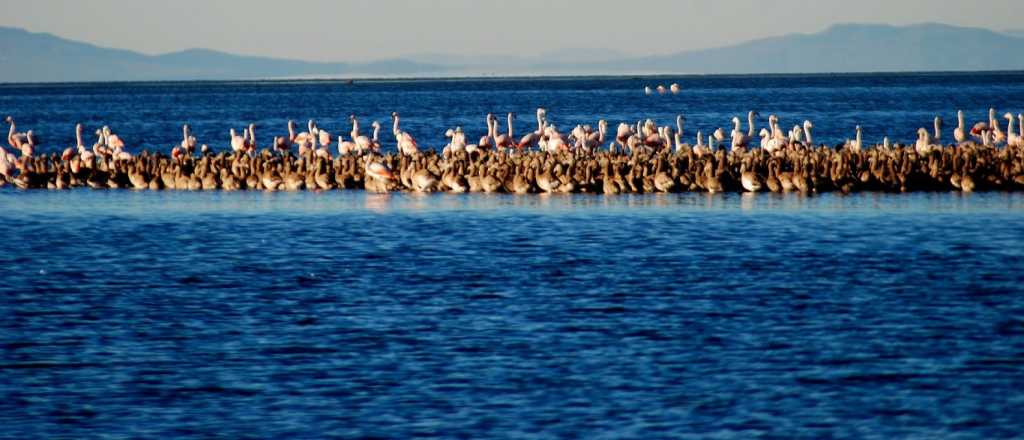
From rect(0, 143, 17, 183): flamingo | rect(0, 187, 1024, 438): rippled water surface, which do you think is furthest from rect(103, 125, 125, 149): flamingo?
rect(0, 187, 1024, 438): rippled water surface

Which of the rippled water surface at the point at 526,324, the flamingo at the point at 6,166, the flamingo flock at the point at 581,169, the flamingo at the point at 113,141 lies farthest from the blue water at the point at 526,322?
the flamingo at the point at 113,141

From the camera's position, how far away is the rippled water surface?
14.4 meters

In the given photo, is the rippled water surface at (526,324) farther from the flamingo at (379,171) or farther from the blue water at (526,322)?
the flamingo at (379,171)

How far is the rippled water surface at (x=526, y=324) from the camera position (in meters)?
14.4

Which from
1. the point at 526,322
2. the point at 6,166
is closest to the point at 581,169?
the point at 6,166

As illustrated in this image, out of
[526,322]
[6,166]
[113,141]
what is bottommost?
[6,166]

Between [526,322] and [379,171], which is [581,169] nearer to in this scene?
[379,171]

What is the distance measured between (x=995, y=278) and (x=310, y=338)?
30.1 ft

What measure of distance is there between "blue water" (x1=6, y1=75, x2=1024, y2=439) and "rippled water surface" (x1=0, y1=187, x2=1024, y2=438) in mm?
49

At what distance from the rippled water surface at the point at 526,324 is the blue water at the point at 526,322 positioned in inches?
1.9

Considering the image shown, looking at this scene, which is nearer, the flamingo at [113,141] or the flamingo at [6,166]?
the flamingo at [6,166]

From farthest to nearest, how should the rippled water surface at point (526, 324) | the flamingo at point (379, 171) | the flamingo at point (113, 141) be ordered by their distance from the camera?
1. the flamingo at point (113, 141)
2. the flamingo at point (379, 171)
3. the rippled water surface at point (526, 324)

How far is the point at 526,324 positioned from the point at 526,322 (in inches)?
6.2

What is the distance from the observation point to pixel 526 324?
18.7 m
